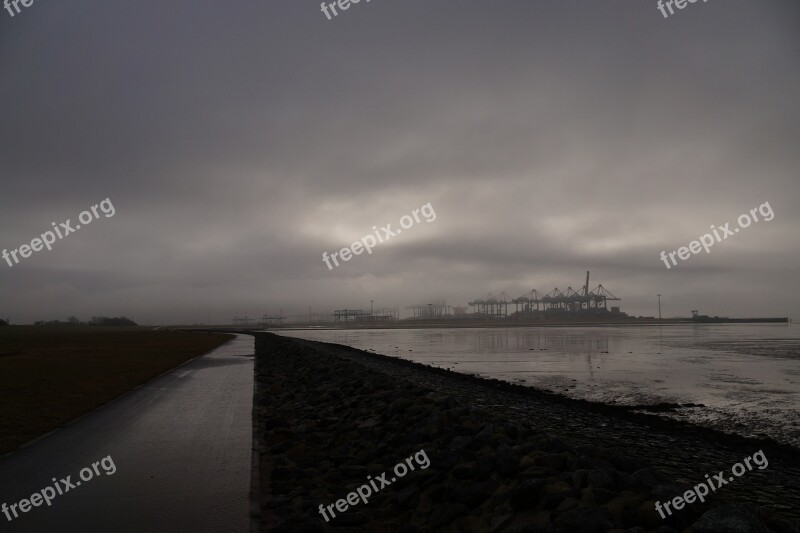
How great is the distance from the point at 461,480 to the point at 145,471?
522 centimetres

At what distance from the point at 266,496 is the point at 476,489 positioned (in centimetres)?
312

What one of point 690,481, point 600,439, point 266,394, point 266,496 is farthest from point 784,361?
point 266,496

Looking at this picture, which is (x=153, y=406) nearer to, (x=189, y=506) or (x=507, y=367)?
(x=189, y=506)

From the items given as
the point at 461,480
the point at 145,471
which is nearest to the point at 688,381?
the point at 461,480

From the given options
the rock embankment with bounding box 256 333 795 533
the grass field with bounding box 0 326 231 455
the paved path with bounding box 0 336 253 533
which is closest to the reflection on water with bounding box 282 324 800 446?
the rock embankment with bounding box 256 333 795 533

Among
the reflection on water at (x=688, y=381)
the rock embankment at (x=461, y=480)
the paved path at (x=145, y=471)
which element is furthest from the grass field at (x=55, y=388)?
the reflection on water at (x=688, y=381)

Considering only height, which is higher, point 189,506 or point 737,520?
point 737,520


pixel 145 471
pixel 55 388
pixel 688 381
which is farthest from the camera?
pixel 688 381

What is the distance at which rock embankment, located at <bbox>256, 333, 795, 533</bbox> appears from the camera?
556 centimetres

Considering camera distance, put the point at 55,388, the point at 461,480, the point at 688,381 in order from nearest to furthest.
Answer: the point at 461,480 < the point at 55,388 < the point at 688,381

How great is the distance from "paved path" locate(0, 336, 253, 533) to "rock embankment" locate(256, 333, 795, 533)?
0.55 metres

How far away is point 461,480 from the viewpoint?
7699 mm

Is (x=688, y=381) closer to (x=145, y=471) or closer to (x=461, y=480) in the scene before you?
(x=461, y=480)

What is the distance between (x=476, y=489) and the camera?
7090mm
